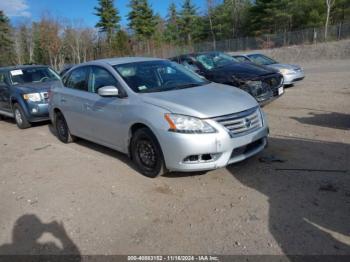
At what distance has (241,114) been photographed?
14.6 feet

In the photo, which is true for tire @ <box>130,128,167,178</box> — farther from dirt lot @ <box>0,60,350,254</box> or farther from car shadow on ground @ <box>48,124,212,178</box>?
car shadow on ground @ <box>48,124,212,178</box>

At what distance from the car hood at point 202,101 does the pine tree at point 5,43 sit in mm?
63112

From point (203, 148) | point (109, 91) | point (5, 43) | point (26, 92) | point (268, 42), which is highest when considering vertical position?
point (5, 43)

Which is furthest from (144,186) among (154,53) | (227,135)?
(154,53)

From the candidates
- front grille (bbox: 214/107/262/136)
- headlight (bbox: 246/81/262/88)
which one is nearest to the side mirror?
front grille (bbox: 214/107/262/136)

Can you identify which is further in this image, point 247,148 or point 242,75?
point 242,75

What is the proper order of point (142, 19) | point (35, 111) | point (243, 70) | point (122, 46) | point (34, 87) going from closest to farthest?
1. point (243, 70)
2. point (35, 111)
3. point (34, 87)
4. point (122, 46)
5. point (142, 19)

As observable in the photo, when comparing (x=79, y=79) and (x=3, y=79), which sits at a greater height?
(x=79, y=79)

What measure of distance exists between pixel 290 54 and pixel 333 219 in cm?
3347

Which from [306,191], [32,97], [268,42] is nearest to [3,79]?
[32,97]

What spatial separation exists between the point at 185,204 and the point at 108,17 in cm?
6316

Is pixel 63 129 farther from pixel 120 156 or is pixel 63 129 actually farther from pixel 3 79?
pixel 3 79

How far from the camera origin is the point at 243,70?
8438 millimetres

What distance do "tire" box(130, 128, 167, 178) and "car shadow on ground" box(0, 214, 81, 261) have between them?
4.75 ft
